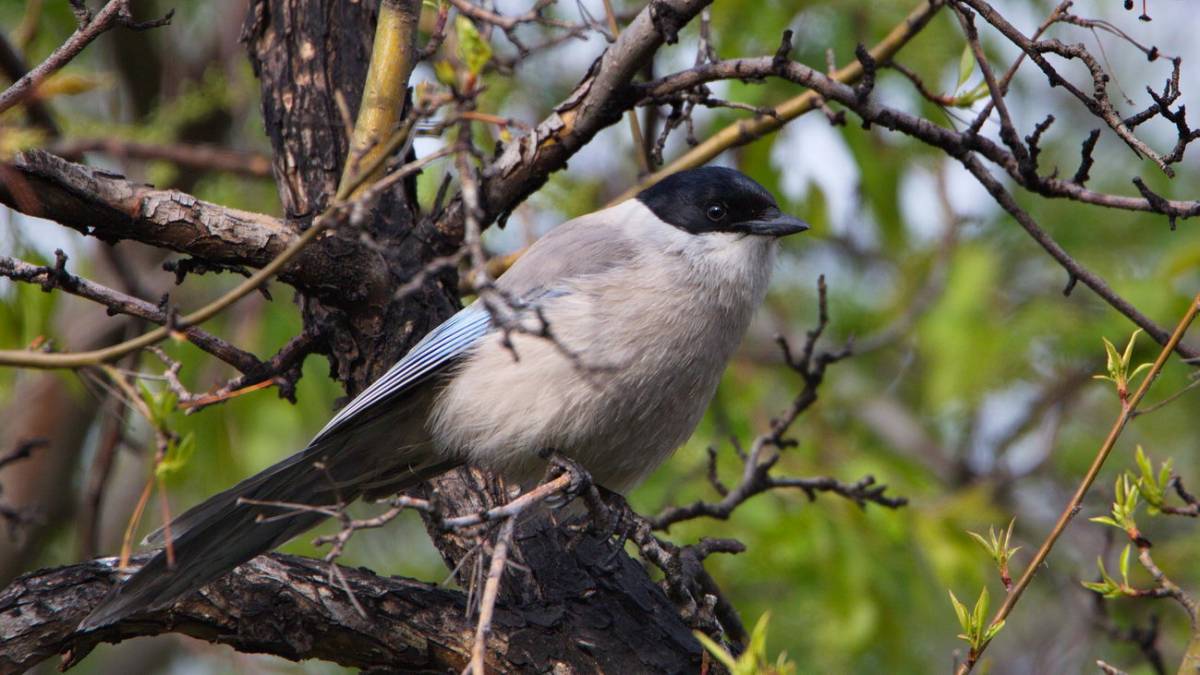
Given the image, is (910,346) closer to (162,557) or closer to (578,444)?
(578,444)

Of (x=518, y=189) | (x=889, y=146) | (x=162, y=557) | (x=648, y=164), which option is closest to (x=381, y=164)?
(x=162, y=557)

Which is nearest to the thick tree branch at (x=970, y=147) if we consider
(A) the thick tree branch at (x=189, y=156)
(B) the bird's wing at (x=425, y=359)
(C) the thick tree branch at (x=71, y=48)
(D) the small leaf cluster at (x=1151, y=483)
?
(D) the small leaf cluster at (x=1151, y=483)

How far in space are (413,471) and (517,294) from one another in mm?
644

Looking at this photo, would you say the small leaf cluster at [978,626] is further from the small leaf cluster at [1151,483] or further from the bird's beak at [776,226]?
the bird's beak at [776,226]

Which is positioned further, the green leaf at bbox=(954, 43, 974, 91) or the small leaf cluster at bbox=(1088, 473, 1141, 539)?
the green leaf at bbox=(954, 43, 974, 91)

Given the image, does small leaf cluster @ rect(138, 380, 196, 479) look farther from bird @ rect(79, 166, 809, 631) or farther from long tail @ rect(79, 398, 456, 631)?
bird @ rect(79, 166, 809, 631)

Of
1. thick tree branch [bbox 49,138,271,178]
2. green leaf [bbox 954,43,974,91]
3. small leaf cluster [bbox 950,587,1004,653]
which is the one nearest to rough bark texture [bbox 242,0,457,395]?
thick tree branch [bbox 49,138,271,178]

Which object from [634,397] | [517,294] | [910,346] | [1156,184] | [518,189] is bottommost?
[910,346]

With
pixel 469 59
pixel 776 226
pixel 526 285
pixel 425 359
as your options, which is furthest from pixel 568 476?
pixel 469 59

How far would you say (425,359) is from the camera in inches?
143

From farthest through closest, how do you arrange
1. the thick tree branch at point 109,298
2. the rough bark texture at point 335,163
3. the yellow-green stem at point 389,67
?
the rough bark texture at point 335,163, the yellow-green stem at point 389,67, the thick tree branch at point 109,298

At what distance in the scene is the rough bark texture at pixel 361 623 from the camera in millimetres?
3057

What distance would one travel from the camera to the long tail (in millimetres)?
3068

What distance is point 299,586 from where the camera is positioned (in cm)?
324
